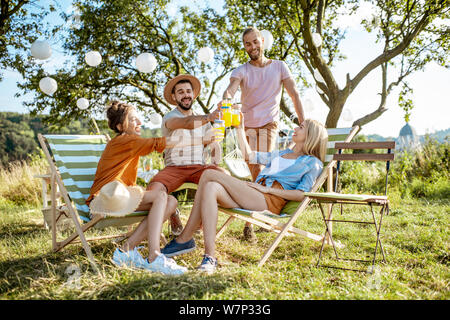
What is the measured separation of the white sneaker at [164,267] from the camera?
8.25 ft

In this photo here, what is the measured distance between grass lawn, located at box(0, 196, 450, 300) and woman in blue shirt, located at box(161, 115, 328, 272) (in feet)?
0.83

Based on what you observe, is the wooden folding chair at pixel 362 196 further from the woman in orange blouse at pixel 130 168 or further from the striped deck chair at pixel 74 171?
the striped deck chair at pixel 74 171

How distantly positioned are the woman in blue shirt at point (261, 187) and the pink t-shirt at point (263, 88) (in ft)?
1.73

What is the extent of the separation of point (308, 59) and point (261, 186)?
6046 millimetres

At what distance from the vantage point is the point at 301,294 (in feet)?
7.47

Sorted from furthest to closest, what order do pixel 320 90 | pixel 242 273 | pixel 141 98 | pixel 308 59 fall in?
pixel 141 98, pixel 308 59, pixel 320 90, pixel 242 273

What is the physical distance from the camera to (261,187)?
117 inches

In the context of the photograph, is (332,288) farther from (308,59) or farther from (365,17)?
(365,17)

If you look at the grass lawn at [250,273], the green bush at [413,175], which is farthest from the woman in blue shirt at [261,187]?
the green bush at [413,175]

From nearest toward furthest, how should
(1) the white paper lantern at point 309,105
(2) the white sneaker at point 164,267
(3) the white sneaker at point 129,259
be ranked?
(2) the white sneaker at point 164,267
(3) the white sneaker at point 129,259
(1) the white paper lantern at point 309,105

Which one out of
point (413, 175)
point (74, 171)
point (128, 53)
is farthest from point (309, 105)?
point (74, 171)

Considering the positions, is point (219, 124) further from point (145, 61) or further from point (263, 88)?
point (145, 61)

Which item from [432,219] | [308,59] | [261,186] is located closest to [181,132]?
[261,186]

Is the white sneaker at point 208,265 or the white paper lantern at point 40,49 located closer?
the white sneaker at point 208,265
